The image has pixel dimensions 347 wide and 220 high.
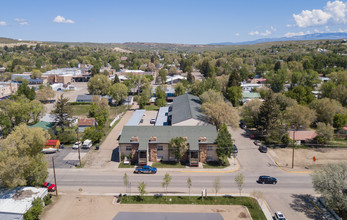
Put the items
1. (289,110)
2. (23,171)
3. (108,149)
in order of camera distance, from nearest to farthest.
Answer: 1. (23,171)
2. (108,149)
3. (289,110)

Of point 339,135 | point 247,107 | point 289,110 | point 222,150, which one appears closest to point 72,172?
point 222,150

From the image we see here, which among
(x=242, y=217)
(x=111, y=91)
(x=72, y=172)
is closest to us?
(x=242, y=217)

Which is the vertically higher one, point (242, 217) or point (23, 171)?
point (23, 171)

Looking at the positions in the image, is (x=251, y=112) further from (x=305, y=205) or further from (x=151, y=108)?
(x=151, y=108)

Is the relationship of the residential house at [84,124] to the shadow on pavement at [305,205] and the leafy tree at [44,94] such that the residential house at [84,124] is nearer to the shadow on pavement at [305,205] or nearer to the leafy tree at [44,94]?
the leafy tree at [44,94]

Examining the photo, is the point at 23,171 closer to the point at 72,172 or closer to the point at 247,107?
the point at 72,172

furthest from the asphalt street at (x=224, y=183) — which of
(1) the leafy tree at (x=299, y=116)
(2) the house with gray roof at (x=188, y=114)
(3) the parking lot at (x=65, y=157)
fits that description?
(1) the leafy tree at (x=299, y=116)

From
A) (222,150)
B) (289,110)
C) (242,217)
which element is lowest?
(242,217)
